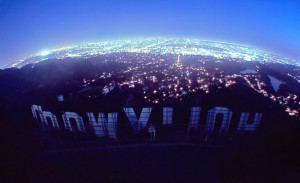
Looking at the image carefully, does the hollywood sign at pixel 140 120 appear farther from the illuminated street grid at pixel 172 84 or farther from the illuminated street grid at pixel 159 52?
the illuminated street grid at pixel 159 52

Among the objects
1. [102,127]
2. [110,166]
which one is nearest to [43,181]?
[110,166]

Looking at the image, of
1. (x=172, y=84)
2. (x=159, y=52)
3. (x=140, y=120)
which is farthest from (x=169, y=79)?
(x=159, y=52)

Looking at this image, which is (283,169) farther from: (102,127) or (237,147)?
(102,127)

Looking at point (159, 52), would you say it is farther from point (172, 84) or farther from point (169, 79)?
point (172, 84)

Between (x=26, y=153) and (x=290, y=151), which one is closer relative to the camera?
(x=290, y=151)

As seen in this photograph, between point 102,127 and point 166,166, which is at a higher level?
point 102,127

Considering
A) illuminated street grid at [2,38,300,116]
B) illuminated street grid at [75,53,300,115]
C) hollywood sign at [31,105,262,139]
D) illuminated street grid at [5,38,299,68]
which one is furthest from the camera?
illuminated street grid at [5,38,299,68]

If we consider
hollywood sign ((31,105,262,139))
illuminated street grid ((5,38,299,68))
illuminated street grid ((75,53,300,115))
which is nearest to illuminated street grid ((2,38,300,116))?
illuminated street grid ((75,53,300,115))

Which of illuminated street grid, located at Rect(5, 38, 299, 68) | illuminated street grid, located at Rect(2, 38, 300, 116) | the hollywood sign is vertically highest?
the hollywood sign

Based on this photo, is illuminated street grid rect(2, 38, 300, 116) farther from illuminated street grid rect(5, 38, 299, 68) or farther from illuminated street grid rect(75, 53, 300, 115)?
illuminated street grid rect(5, 38, 299, 68)

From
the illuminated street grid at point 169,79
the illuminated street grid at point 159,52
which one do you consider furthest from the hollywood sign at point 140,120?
the illuminated street grid at point 159,52

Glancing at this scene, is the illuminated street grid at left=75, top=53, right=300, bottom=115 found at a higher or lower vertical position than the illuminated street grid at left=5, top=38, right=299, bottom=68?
higher
